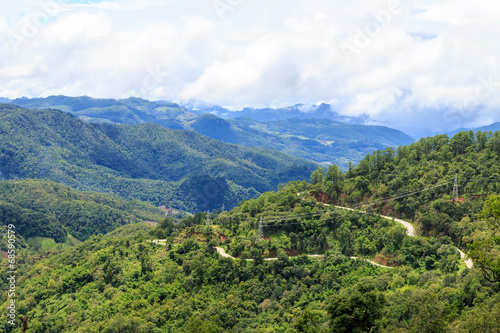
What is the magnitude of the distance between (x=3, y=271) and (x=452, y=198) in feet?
312

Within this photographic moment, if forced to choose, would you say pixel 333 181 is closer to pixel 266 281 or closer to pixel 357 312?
pixel 266 281

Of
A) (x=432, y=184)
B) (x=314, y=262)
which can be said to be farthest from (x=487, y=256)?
(x=432, y=184)

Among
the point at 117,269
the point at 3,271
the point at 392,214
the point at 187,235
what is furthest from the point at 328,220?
the point at 3,271

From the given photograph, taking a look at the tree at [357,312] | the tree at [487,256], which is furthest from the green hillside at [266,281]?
the tree at [487,256]

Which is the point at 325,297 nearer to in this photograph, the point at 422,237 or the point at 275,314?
the point at 275,314

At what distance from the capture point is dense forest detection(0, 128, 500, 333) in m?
41.1

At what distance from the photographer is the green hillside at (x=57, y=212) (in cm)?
14175

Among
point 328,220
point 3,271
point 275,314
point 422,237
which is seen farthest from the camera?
point 3,271

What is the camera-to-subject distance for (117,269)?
207 ft

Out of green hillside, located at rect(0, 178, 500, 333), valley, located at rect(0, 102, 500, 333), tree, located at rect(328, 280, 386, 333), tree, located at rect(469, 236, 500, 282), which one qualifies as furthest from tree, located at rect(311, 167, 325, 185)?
tree, located at rect(469, 236, 500, 282)

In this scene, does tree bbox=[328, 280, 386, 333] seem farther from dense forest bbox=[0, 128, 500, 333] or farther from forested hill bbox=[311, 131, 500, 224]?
forested hill bbox=[311, 131, 500, 224]

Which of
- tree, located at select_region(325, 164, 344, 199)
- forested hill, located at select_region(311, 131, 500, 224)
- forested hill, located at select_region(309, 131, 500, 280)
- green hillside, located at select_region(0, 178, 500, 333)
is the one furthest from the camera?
tree, located at select_region(325, 164, 344, 199)

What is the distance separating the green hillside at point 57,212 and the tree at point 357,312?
452ft

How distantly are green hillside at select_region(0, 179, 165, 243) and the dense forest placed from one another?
72.0m
